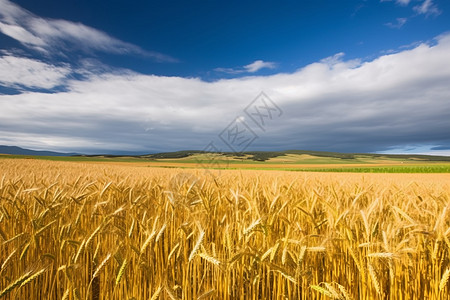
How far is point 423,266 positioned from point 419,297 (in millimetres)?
199

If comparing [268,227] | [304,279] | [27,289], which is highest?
[268,227]

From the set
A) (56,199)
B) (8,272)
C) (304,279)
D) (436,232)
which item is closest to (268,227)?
(304,279)

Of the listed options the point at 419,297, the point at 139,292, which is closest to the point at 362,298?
the point at 419,297

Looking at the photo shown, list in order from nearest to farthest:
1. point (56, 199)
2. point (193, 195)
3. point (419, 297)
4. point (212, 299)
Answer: point (212, 299) → point (419, 297) → point (56, 199) → point (193, 195)

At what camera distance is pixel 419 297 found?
163 centimetres

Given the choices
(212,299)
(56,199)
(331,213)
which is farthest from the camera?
(56,199)

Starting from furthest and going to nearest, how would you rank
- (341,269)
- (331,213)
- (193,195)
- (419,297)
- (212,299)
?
1. (193,195)
2. (331,213)
3. (341,269)
4. (419,297)
5. (212,299)

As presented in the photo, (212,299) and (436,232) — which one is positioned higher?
(436,232)

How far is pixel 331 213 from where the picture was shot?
76.8 inches

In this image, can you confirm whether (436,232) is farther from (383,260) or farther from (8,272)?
(8,272)

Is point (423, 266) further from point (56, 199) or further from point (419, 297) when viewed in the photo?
point (56, 199)

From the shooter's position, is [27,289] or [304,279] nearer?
[304,279]

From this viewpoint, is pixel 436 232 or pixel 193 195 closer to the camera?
pixel 436 232

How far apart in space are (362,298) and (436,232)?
2.25ft
